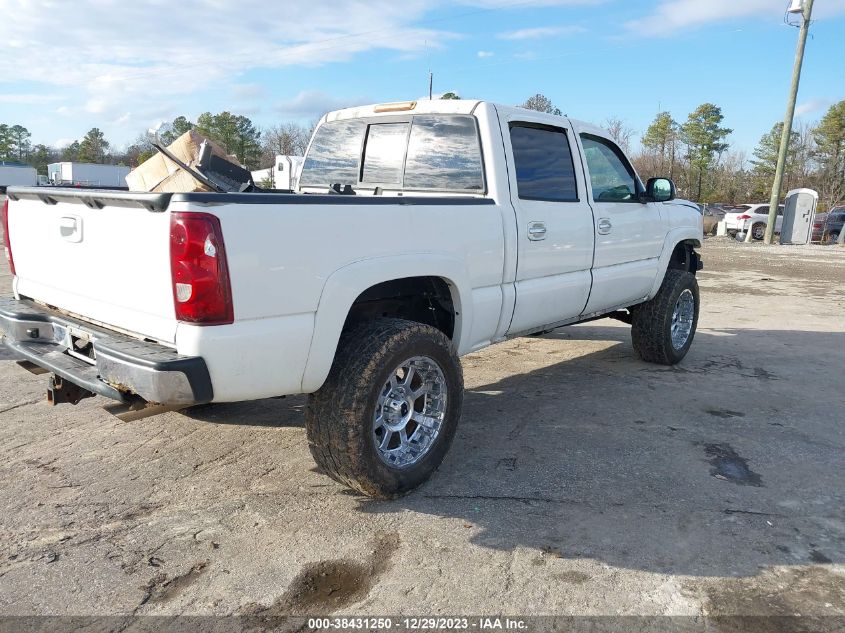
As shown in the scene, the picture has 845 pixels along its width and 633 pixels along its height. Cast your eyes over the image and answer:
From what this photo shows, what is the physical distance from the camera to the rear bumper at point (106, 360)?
2.74 m

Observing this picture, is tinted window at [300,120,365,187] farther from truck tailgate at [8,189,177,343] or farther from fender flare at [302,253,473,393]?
truck tailgate at [8,189,177,343]

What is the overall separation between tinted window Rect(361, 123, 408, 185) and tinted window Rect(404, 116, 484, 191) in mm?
89

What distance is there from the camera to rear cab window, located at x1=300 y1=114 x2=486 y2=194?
436 centimetres

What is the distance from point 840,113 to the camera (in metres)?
45.6

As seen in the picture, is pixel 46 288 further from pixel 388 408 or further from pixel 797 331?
pixel 797 331

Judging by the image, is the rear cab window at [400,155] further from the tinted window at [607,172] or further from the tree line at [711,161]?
the tree line at [711,161]

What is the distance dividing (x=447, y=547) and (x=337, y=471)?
2.18 feet

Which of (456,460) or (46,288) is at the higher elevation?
(46,288)

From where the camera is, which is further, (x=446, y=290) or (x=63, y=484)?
(x=446, y=290)

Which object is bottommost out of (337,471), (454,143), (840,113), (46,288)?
(337,471)

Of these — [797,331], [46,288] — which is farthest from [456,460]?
[797,331]

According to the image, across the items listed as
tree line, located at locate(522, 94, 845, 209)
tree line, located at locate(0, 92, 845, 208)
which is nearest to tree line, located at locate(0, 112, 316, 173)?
tree line, located at locate(0, 92, 845, 208)

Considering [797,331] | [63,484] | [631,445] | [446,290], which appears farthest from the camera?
[797,331]

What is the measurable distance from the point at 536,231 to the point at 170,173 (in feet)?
10.3
